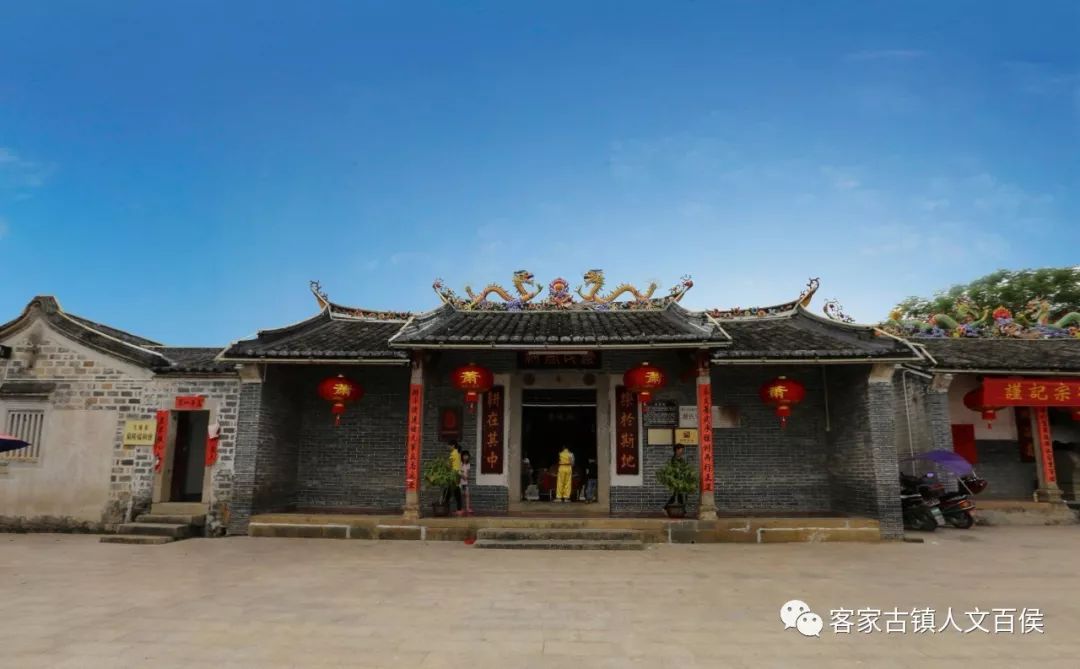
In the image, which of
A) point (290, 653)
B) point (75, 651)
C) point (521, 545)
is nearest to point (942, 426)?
point (521, 545)

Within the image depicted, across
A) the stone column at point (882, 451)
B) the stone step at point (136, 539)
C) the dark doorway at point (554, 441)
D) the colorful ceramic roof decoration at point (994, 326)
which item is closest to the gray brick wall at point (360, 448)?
the stone step at point (136, 539)

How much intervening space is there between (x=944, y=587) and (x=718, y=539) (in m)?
3.34

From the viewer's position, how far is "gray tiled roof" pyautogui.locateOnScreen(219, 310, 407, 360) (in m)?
9.98

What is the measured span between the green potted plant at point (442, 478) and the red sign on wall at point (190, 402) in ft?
13.8

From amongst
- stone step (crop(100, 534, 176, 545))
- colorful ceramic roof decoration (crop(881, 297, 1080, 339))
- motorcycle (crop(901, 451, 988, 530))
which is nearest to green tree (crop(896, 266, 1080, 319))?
colorful ceramic roof decoration (crop(881, 297, 1080, 339))

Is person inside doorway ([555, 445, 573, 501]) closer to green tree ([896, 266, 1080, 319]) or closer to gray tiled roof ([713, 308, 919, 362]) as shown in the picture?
gray tiled roof ([713, 308, 919, 362])

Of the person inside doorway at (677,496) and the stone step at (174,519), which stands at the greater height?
the person inside doorway at (677,496)

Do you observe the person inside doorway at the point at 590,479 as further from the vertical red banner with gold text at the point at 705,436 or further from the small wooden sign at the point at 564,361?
the vertical red banner with gold text at the point at 705,436

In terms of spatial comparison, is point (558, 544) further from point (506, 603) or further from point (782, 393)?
point (782, 393)

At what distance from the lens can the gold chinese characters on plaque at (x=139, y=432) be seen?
1060 cm

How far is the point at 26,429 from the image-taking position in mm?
10727

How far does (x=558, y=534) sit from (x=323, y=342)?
532cm

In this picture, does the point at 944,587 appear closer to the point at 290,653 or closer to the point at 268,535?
the point at 290,653

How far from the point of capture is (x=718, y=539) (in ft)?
30.4
